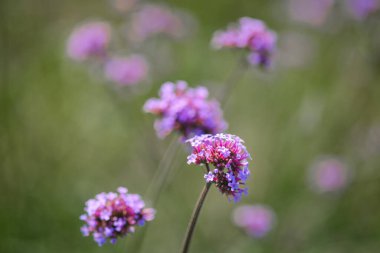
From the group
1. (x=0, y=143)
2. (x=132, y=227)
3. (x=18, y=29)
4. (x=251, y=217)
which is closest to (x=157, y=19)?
(x=18, y=29)

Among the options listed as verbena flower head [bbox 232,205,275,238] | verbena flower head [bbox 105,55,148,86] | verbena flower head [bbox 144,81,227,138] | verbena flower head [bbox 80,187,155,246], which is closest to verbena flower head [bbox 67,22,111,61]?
verbena flower head [bbox 105,55,148,86]

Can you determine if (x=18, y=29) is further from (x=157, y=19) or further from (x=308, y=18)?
(x=308, y=18)

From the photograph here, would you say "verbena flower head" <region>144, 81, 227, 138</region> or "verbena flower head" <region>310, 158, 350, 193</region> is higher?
"verbena flower head" <region>310, 158, 350, 193</region>

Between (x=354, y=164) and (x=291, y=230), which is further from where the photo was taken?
(x=354, y=164)

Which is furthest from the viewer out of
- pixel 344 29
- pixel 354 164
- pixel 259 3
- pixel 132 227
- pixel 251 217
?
pixel 259 3

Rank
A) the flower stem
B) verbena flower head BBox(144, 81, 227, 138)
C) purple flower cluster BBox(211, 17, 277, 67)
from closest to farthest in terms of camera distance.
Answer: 1. the flower stem
2. verbena flower head BBox(144, 81, 227, 138)
3. purple flower cluster BBox(211, 17, 277, 67)

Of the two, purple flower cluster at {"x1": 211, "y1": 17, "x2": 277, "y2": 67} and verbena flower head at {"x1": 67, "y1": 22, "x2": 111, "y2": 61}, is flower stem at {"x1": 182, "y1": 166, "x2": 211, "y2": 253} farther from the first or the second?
verbena flower head at {"x1": 67, "y1": 22, "x2": 111, "y2": 61}

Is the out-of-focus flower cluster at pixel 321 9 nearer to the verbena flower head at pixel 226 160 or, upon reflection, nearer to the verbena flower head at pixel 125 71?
the verbena flower head at pixel 125 71
